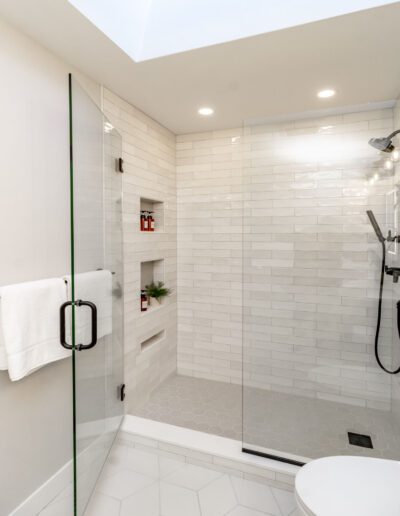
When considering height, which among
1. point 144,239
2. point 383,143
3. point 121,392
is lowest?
point 121,392

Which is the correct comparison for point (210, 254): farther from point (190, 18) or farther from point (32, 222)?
point (190, 18)

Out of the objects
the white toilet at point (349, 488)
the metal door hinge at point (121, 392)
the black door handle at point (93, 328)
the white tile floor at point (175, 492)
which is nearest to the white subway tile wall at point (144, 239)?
the metal door hinge at point (121, 392)

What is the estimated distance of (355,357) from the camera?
2.44 m

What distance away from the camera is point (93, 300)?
168 cm

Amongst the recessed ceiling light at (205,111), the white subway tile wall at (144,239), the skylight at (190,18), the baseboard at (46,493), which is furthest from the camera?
the recessed ceiling light at (205,111)

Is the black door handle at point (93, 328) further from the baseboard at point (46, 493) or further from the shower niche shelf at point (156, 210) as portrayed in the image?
the shower niche shelf at point (156, 210)

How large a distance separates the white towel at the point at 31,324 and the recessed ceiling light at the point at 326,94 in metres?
2.23

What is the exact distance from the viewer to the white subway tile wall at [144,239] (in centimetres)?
258

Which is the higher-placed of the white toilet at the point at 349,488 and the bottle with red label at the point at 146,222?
the bottle with red label at the point at 146,222

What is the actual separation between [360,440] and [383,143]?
203 centimetres

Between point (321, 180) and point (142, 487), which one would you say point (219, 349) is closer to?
point (142, 487)

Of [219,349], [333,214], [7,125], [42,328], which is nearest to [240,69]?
[333,214]

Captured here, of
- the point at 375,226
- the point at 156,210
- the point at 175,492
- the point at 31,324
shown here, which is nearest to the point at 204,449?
the point at 175,492

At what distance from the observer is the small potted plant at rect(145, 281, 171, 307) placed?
3068mm
